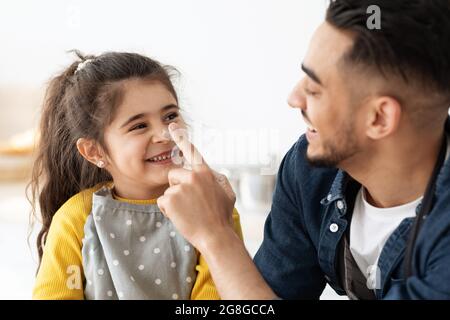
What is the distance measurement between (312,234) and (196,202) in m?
0.32

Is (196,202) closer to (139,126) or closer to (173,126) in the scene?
(173,126)

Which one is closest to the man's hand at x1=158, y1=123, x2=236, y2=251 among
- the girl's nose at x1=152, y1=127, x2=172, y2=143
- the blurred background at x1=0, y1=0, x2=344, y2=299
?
the girl's nose at x1=152, y1=127, x2=172, y2=143

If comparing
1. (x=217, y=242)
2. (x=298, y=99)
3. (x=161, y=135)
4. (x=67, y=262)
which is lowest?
(x=67, y=262)

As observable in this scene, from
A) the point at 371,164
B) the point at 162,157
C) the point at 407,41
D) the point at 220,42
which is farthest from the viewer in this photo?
the point at 220,42

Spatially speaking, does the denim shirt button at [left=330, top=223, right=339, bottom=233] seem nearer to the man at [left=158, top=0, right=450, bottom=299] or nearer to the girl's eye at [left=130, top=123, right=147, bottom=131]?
the man at [left=158, top=0, right=450, bottom=299]

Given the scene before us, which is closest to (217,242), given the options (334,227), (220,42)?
(334,227)

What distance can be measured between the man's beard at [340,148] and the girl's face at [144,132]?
1.29 feet

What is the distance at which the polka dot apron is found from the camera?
55.1 inches

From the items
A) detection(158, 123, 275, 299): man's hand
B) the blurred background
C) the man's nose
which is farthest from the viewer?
the blurred background

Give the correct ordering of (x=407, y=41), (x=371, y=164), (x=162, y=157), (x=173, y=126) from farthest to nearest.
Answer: (x=162, y=157)
(x=173, y=126)
(x=371, y=164)
(x=407, y=41)

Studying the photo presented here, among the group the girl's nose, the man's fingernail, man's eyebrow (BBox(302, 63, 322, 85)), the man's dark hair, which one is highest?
the man's dark hair

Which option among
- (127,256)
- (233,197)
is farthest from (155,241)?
(233,197)

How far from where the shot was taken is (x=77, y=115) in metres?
1.54

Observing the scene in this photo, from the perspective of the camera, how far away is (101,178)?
5.40ft
